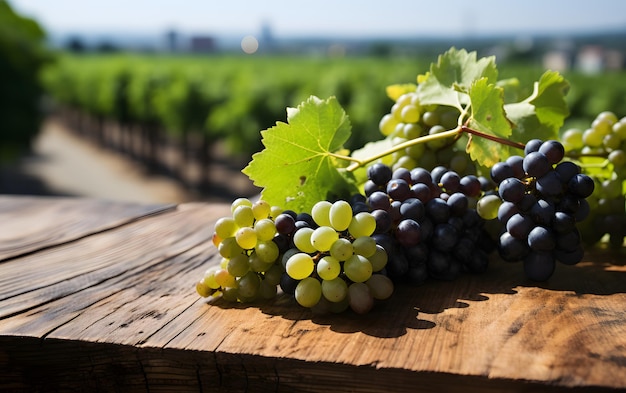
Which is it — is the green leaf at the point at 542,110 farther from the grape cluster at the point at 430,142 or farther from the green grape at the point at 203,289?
the green grape at the point at 203,289

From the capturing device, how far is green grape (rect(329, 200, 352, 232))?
1.19m

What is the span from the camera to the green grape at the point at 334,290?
1128 millimetres

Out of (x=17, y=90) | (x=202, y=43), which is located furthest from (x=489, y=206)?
(x=202, y=43)

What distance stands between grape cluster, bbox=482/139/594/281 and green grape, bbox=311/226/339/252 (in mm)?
361

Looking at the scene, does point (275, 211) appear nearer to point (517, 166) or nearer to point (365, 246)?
point (365, 246)

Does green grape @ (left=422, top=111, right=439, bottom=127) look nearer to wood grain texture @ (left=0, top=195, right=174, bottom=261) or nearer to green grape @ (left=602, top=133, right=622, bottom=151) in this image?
green grape @ (left=602, top=133, right=622, bottom=151)

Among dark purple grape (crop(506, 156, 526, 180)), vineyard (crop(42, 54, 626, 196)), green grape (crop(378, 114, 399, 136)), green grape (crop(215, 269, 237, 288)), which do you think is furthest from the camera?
vineyard (crop(42, 54, 626, 196))

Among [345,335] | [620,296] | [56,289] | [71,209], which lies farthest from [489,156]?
[71,209]

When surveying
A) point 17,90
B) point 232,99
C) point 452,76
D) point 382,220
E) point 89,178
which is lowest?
point 89,178

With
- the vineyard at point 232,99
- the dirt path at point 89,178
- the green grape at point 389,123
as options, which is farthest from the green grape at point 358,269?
the dirt path at point 89,178

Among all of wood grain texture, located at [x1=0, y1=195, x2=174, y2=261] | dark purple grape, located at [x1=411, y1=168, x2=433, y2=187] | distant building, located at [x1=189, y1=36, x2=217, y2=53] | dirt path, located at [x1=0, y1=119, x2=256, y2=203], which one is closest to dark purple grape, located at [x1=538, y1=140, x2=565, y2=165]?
dark purple grape, located at [x1=411, y1=168, x2=433, y2=187]

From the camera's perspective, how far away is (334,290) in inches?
44.4

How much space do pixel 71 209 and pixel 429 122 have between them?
122 cm

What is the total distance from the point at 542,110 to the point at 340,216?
0.62 m
